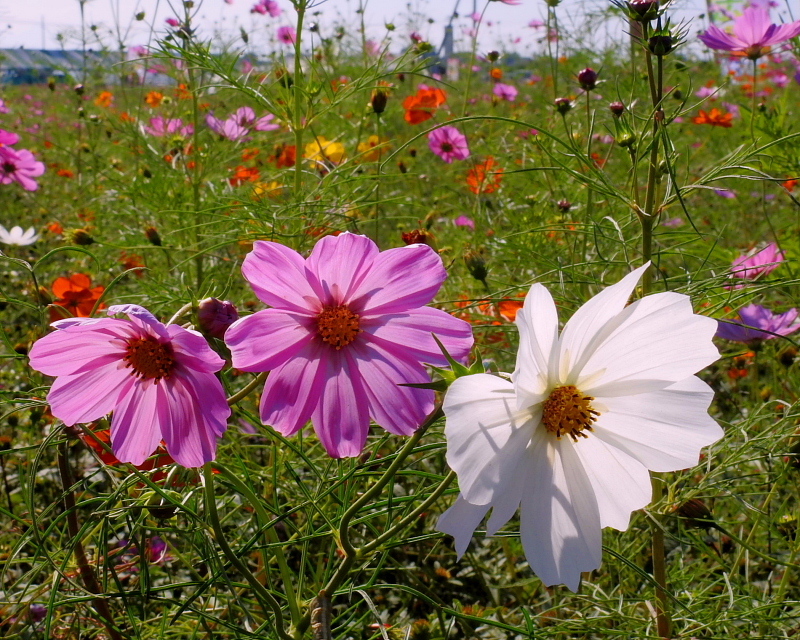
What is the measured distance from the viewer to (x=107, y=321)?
44 cm

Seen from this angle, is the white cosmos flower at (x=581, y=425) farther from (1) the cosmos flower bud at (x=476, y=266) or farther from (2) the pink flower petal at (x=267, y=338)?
(1) the cosmos flower bud at (x=476, y=266)

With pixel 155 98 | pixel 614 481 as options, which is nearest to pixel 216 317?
pixel 614 481

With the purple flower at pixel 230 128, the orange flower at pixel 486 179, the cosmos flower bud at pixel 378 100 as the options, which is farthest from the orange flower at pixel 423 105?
the cosmos flower bud at pixel 378 100

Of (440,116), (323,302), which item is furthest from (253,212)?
(440,116)

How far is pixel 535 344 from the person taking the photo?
0.37m

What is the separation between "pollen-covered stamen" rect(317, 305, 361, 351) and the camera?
17.9 inches

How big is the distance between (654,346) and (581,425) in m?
0.06

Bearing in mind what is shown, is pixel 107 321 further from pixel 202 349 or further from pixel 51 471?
pixel 51 471

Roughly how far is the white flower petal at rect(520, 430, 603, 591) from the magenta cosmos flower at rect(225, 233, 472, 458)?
0.28 feet

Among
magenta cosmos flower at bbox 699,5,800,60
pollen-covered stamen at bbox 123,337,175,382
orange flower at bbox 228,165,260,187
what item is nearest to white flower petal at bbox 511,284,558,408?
pollen-covered stamen at bbox 123,337,175,382

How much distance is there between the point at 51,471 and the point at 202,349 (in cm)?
107

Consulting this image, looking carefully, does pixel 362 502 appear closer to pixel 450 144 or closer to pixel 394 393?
pixel 394 393

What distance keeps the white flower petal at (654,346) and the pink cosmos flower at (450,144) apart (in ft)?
4.96

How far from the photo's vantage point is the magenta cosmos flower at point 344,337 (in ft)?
1.39
